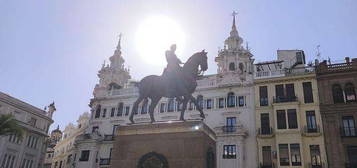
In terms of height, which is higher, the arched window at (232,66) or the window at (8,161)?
the arched window at (232,66)

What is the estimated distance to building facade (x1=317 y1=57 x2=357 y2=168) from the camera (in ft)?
111

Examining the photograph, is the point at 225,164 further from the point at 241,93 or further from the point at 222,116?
the point at 241,93

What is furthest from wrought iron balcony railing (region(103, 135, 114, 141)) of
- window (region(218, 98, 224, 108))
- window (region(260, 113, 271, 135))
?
window (region(260, 113, 271, 135))

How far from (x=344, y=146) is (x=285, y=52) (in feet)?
60.7

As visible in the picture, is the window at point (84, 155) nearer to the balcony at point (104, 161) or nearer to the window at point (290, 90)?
the balcony at point (104, 161)

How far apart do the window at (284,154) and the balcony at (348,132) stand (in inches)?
227

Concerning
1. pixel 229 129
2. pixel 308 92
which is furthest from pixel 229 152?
pixel 308 92

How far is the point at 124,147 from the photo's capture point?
52.6 feet

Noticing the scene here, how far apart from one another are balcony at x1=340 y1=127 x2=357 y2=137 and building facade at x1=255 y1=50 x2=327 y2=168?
2.07 meters

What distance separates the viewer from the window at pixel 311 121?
118 ft

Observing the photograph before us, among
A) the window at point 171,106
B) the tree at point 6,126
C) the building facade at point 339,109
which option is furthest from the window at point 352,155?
the tree at point 6,126

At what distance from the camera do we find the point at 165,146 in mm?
15219

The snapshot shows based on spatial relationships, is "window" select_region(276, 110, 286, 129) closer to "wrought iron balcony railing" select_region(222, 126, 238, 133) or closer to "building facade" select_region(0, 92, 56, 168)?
"wrought iron balcony railing" select_region(222, 126, 238, 133)

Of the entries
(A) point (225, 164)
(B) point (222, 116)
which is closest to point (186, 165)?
(A) point (225, 164)
